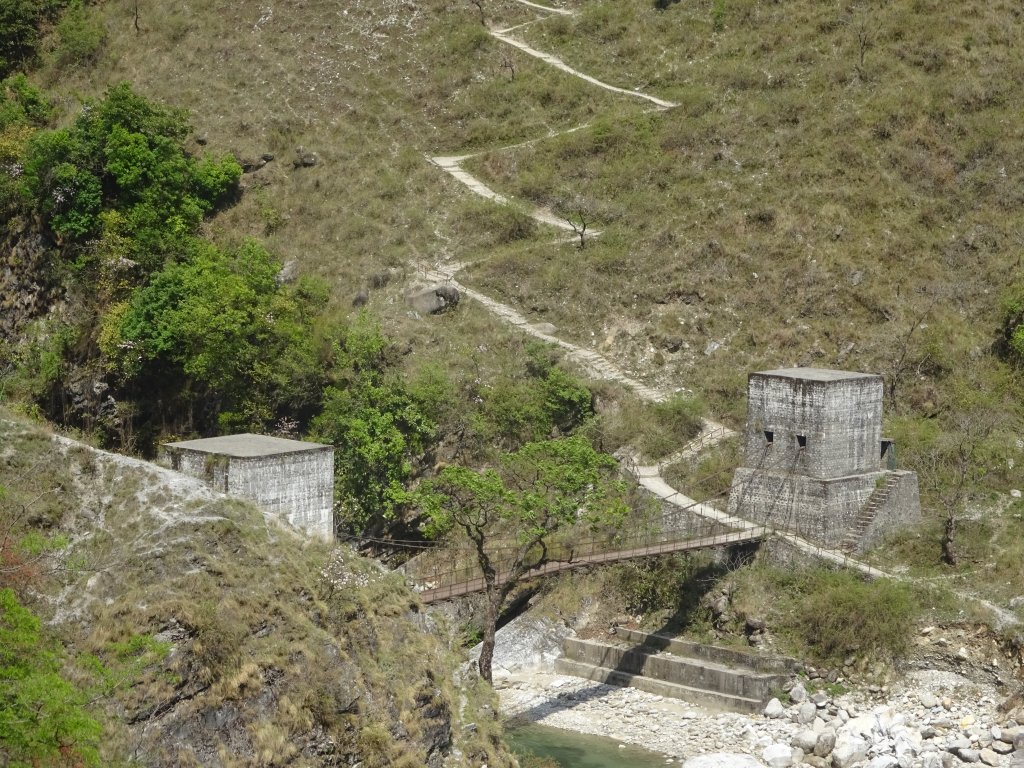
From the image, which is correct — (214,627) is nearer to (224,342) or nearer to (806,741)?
(806,741)

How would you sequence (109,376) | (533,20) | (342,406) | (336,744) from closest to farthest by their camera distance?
(336,744) → (342,406) → (109,376) → (533,20)

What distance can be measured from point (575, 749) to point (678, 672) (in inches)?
154

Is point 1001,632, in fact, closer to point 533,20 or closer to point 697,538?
point 697,538

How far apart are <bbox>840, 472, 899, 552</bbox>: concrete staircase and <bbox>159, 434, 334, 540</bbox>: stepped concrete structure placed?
13.0 m

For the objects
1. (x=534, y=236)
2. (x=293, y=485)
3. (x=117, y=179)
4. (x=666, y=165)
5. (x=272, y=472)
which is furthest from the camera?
(x=666, y=165)

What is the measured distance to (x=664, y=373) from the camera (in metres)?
40.1

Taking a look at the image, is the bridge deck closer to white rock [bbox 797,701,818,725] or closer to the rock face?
white rock [bbox 797,701,818,725]

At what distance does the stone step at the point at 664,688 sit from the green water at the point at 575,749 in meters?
2.62

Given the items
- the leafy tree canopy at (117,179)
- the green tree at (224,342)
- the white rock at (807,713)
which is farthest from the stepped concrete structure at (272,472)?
the leafy tree canopy at (117,179)

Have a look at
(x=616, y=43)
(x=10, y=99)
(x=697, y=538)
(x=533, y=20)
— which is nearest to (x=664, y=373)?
(x=697, y=538)

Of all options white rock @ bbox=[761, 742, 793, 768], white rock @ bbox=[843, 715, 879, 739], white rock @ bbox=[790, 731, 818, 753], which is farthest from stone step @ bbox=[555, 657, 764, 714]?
white rock @ bbox=[761, 742, 793, 768]

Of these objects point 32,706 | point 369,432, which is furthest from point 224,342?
point 32,706

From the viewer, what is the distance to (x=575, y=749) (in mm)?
28375

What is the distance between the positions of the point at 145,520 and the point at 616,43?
122 feet
